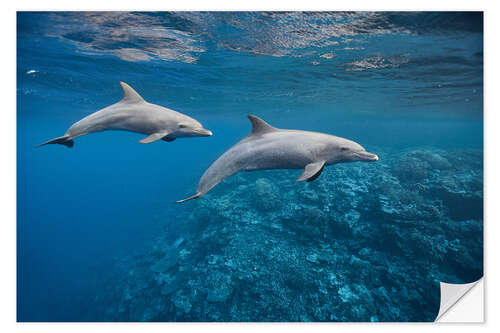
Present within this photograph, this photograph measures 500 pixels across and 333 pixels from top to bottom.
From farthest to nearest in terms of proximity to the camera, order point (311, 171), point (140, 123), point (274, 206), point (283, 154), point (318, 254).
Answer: point (274, 206)
point (318, 254)
point (140, 123)
point (283, 154)
point (311, 171)

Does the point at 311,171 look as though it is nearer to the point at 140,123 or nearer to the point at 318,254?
the point at 140,123

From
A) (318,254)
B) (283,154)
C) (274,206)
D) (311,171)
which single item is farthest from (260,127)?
(274,206)

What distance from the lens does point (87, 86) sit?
14.4 meters

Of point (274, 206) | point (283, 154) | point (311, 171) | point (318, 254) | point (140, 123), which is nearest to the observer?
point (311, 171)

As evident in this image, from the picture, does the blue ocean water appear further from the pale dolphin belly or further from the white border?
the pale dolphin belly

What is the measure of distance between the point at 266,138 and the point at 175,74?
11.3 m

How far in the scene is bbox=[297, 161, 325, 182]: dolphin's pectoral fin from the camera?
3.05 meters

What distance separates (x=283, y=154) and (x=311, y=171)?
0.55 metres

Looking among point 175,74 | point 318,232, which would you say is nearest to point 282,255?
point 318,232

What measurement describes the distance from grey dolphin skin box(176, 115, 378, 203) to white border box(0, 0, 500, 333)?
2.27 meters

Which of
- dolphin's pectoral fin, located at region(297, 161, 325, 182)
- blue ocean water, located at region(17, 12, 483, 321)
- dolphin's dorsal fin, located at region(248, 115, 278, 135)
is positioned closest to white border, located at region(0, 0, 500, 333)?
blue ocean water, located at region(17, 12, 483, 321)
